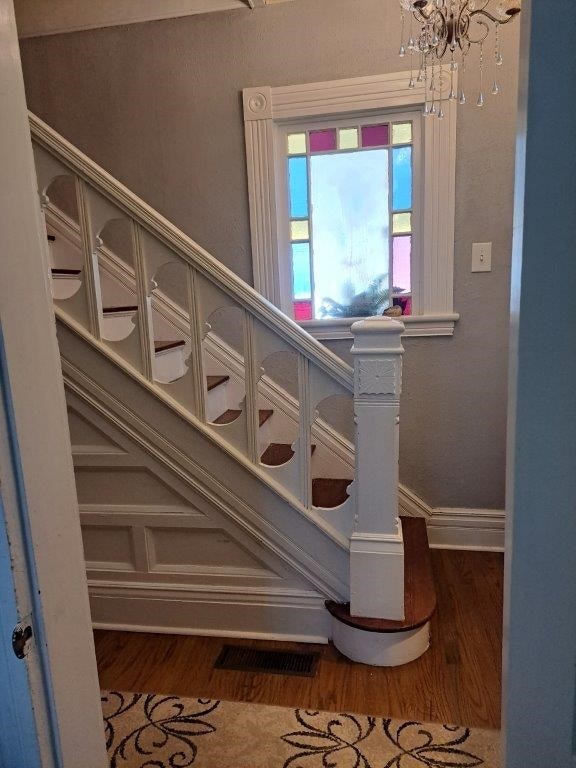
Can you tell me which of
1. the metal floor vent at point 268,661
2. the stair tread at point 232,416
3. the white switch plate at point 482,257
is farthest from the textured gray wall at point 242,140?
the metal floor vent at point 268,661

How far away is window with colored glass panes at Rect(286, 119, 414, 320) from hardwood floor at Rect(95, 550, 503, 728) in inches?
58.8

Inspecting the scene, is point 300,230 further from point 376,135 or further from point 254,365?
point 254,365

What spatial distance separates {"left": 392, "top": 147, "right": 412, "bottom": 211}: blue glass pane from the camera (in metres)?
2.35

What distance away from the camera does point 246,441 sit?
1804 mm

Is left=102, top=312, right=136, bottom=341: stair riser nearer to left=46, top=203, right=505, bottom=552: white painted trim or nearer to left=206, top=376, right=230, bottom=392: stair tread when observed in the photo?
left=46, top=203, right=505, bottom=552: white painted trim

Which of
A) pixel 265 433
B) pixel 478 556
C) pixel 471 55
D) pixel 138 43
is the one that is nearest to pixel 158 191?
pixel 138 43

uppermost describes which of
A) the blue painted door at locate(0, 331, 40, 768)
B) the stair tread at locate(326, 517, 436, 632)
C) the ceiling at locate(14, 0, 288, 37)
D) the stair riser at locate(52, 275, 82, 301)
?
the ceiling at locate(14, 0, 288, 37)

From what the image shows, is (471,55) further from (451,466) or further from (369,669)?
(369,669)

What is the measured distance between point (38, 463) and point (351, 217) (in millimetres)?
2131

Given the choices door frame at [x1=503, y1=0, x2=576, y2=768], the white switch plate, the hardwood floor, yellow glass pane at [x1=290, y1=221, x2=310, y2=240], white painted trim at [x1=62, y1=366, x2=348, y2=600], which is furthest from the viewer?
yellow glass pane at [x1=290, y1=221, x2=310, y2=240]

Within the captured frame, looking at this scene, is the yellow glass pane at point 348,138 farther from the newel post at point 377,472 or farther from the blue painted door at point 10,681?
the blue painted door at point 10,681

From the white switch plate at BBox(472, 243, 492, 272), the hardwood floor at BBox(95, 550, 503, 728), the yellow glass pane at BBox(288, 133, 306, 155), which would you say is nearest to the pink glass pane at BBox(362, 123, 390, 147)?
the yellow glass pane at BBox(288, 133, 306, 155)

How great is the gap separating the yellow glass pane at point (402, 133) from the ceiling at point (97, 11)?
791mm

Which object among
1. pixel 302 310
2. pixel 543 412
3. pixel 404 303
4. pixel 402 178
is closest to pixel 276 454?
pixel 302 310
